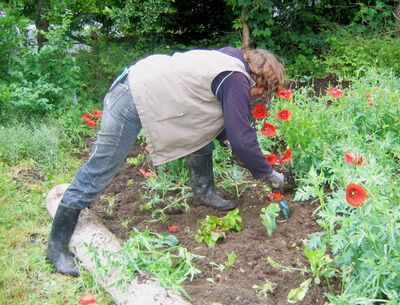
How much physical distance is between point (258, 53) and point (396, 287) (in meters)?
1.50

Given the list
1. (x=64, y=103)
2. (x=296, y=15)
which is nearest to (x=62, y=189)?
(x=64, y=103)

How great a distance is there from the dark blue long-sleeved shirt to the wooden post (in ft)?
2.90

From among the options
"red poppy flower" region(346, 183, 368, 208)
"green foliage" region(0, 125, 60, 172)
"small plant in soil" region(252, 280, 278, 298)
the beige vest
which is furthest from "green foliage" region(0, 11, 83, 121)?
"red poppy flower" region(346, 183, 368, 208)

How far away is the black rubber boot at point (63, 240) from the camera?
124 inches

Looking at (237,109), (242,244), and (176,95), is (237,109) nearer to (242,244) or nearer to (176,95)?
(176,95)

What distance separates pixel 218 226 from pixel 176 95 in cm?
94

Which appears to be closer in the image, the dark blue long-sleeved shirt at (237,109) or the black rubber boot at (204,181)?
the dark blue long-sleeved shirt at (237,109)

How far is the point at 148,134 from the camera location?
3.06 meters

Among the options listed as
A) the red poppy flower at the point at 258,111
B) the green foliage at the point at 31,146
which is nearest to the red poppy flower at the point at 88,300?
the red poppy flower at the point at 258,111

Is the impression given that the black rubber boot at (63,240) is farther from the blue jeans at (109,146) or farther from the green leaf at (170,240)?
the green leaf at (170,240)

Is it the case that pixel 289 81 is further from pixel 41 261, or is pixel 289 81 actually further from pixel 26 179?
pixel 41 261

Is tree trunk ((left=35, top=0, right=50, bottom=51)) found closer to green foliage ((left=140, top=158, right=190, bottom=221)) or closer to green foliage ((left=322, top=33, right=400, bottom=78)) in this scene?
green foliage ((left=322, top=33, right=400, bottom=78))

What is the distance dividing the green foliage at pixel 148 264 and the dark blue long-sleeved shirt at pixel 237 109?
67 centimetres

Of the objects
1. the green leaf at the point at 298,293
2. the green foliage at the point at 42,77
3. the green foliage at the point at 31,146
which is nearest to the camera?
the green leaf at the point at 298,293
